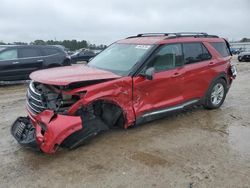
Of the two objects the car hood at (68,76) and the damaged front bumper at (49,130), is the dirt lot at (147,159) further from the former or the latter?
the car hood at (68,76)

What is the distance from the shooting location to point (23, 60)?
12625 mm

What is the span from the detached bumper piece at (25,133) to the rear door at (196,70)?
10.2 feet

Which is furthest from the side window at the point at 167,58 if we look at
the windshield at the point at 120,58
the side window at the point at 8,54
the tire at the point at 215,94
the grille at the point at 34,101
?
the side window at the point at 8,54

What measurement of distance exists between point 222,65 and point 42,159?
15.8 feet

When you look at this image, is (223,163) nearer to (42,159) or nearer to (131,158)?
(131,158)

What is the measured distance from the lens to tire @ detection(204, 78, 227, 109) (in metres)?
7.23

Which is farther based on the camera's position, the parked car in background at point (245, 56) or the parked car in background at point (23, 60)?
the parked car in background at point (245, 56)

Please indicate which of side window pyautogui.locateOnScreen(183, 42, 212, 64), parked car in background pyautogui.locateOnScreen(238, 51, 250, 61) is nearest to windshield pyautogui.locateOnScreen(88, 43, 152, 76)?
side window pyautogui.locateOnScreen(183, 42, 212, 64)

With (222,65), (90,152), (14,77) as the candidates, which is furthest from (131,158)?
(14,77)

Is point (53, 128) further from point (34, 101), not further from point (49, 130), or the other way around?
point (34, 101)

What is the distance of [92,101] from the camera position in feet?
16.0

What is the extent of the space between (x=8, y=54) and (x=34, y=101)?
834 cm

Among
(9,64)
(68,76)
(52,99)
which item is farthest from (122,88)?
(9,64)

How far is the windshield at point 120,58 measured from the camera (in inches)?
224
